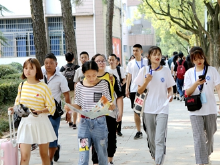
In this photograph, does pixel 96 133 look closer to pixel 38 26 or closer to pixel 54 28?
pixel 38 26

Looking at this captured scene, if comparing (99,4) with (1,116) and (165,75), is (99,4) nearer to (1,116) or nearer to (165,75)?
(1,116)

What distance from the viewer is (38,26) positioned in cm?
1212

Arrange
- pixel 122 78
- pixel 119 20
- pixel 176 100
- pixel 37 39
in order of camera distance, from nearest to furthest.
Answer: pixel 122 78 → pixel 37 39 → pixel 176 100 → pixel 119 20

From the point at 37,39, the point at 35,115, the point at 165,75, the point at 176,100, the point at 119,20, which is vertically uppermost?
the point at 119,20

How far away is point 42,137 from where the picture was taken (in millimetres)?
5625

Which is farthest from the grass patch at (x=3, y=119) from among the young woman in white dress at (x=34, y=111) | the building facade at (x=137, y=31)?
the building facade at (x=137, y=31)

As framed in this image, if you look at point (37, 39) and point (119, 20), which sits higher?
point (119, 20)

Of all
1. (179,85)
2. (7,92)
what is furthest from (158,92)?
(179,85)

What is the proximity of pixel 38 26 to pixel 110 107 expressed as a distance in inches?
276

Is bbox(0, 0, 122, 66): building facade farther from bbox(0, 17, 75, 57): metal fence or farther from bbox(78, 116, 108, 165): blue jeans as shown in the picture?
bbox(78, 116, 108, 165): blue jeans

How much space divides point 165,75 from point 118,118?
37.2 inches

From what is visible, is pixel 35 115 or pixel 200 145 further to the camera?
pixel 200 145

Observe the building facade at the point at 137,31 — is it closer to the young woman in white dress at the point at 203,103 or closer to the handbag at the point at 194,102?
the young woman in white dress at the point at 203,103

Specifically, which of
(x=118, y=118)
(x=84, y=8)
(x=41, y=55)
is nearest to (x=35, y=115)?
(x=118, y=118)
